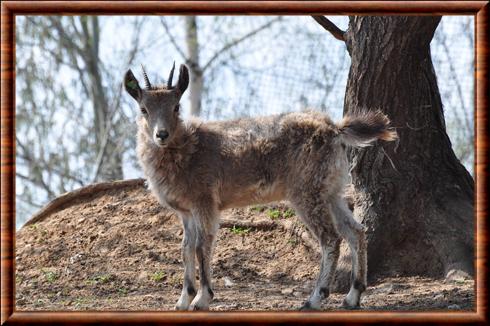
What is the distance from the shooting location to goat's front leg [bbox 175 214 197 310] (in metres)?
7.65

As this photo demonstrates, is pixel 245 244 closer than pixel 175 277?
No

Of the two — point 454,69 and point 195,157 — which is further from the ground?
point 454,69

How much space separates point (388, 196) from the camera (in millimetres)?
8672

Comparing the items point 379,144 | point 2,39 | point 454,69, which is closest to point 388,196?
point 379,144

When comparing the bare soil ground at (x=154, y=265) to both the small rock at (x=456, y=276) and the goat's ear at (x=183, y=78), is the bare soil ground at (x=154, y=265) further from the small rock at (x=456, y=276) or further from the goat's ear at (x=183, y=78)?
the goat's ear at (x=183, y=78)

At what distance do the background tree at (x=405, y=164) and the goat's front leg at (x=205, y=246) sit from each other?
186cm

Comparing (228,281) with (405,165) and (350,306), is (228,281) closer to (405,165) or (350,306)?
(350,306)

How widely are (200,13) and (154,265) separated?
4338mm

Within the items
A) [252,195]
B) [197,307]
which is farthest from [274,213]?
[197,307]

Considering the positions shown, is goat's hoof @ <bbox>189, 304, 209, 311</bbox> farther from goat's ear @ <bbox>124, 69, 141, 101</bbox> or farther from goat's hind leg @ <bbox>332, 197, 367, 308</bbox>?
goat's ear @ <bbox>124, 69, 141, 101</bbox>

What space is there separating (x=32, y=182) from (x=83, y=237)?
1115 cm

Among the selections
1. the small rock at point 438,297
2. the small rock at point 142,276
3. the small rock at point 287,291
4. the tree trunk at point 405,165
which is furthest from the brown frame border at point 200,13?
the small rock at point 142,276

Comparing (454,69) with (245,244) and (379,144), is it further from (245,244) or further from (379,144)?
(245,244)

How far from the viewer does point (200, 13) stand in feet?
19.0
